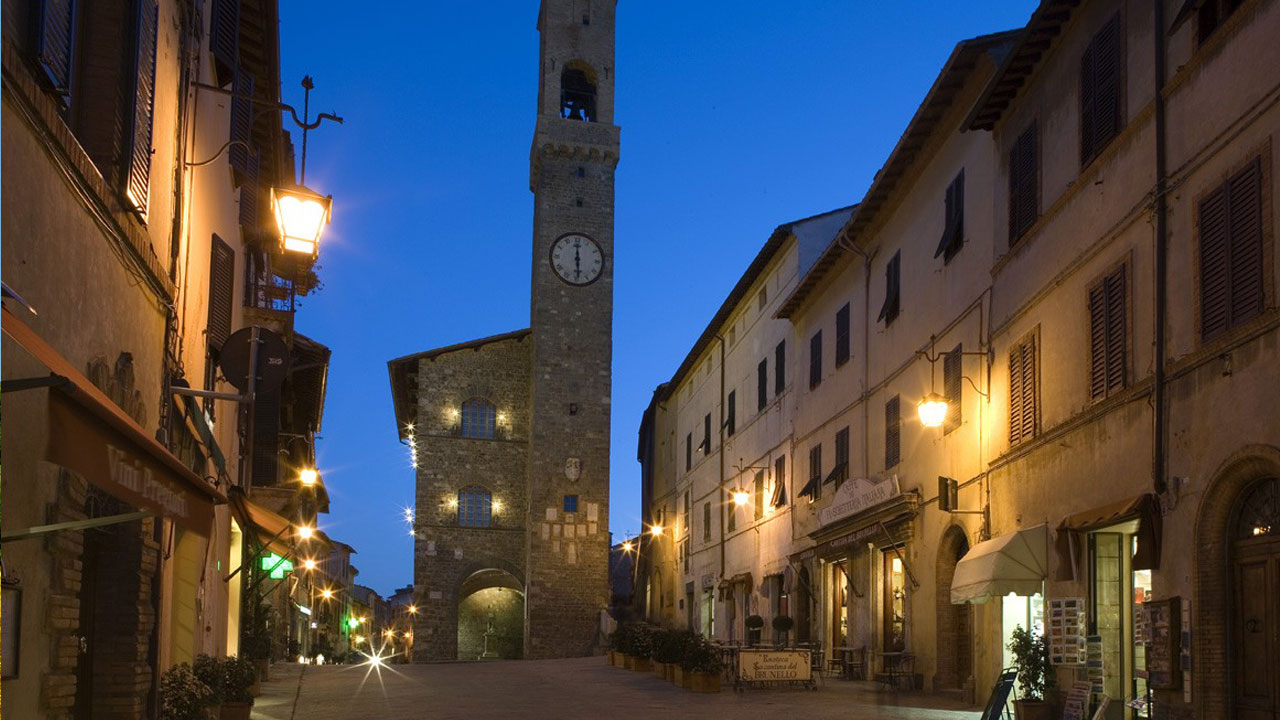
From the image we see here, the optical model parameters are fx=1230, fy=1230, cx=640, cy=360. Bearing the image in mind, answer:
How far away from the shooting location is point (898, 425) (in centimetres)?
2075

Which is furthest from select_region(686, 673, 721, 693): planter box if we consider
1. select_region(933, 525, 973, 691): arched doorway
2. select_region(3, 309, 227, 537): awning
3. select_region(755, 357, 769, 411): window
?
select_region(3, 309, 227, 537): awning

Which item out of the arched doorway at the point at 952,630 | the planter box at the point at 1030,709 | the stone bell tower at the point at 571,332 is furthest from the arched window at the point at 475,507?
the planter box at the point at 1030,709

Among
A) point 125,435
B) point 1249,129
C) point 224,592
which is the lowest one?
point 224,592

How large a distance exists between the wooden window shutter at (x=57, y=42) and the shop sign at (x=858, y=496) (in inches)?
618

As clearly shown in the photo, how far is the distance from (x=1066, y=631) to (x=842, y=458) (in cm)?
1118

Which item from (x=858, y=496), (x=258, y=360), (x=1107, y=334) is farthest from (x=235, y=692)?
(x=858, y=496)

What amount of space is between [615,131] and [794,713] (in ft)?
111

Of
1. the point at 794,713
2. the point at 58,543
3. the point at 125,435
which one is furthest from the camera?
the point at 794,713

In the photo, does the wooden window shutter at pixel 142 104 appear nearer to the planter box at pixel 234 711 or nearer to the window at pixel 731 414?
the planter box at pixel 234 711

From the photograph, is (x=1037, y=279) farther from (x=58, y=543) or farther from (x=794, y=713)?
(x=58, y=543)

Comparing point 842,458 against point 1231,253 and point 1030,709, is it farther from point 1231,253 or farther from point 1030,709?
point 1231,253

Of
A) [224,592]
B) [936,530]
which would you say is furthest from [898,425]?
[224,592]

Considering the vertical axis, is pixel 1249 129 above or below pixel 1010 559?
above

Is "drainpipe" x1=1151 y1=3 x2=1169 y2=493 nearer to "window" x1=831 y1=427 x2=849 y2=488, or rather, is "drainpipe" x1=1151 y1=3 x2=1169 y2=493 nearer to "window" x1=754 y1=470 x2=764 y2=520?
"window" x1=831 y1=427 x2=849 y2=488
